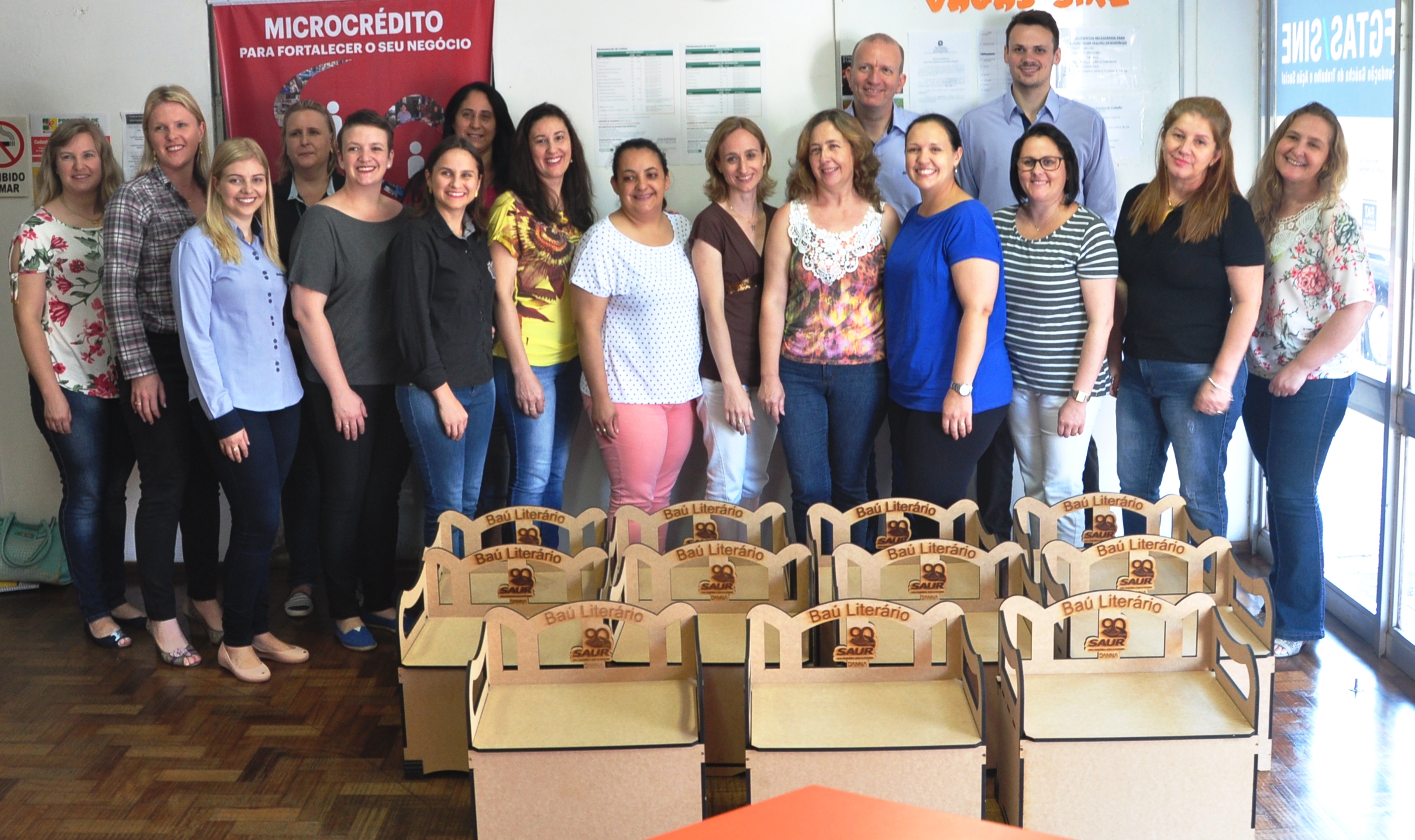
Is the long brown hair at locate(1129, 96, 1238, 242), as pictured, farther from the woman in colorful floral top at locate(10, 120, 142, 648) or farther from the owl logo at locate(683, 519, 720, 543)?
the woman in colorful floral top at locate(10, 120, 142, 648)

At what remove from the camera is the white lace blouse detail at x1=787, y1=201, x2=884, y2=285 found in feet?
11.7

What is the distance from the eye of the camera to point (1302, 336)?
354 cm

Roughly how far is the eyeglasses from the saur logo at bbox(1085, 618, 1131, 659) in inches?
55.0

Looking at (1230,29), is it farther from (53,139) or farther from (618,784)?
(53,139)

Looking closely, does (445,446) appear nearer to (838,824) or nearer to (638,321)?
(638,321)

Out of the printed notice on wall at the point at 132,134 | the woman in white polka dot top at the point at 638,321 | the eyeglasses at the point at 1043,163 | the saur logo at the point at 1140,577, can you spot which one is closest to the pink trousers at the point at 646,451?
the woman in white polka dot top at the point at 638,321

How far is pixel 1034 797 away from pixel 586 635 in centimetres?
93

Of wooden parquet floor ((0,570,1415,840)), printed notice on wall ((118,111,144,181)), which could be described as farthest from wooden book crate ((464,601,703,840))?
printed notice on wall ((118,111,144,181))

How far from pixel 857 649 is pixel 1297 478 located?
1793 mm

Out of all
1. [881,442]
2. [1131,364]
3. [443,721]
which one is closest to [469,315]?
[443,721]

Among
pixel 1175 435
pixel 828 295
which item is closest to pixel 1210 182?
pixel 1175 435

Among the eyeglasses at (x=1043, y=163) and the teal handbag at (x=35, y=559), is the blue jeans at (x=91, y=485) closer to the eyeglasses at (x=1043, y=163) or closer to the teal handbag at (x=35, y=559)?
the teal handbag at (x=35, y=559)

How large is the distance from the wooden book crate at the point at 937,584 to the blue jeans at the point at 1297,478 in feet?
3.54

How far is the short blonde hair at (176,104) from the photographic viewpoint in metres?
3.56
